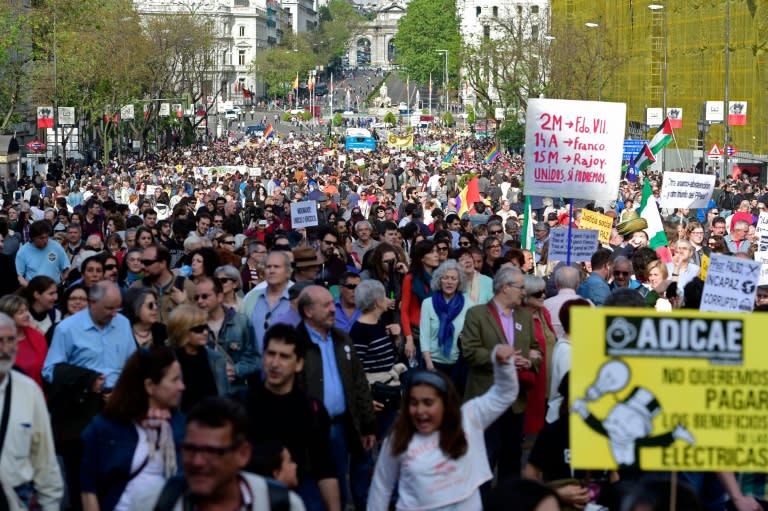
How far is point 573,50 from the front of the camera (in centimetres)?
6494

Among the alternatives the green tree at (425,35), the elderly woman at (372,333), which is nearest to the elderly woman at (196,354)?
the elderly woman at (372,333)

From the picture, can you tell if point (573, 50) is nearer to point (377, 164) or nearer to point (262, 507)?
point (377, 164)

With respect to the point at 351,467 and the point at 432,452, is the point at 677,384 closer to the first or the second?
the point at 432,452

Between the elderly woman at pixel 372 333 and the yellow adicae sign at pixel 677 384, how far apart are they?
14.7 feet

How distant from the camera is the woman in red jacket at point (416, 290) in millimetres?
11445

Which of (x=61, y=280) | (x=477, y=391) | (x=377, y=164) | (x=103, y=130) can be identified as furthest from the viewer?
(x=103, y=130)

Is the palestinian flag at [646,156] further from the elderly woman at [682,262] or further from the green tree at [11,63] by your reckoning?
the green tree at [11,63]

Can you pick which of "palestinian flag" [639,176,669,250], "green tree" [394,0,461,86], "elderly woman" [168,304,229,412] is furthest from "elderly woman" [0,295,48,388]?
"green tree" [394,0,461,86]

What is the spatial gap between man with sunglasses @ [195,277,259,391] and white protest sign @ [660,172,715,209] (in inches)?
483

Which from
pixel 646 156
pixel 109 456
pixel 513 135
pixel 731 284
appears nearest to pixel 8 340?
pixel 109 456

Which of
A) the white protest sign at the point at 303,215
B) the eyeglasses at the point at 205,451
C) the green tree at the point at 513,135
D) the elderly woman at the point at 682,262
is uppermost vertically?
the eyeglasses at the point at 205,451

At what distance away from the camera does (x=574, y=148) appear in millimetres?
14336

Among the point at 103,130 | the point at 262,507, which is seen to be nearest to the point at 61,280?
the point at 262,507

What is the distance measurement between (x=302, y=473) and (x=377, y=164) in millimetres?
52801
